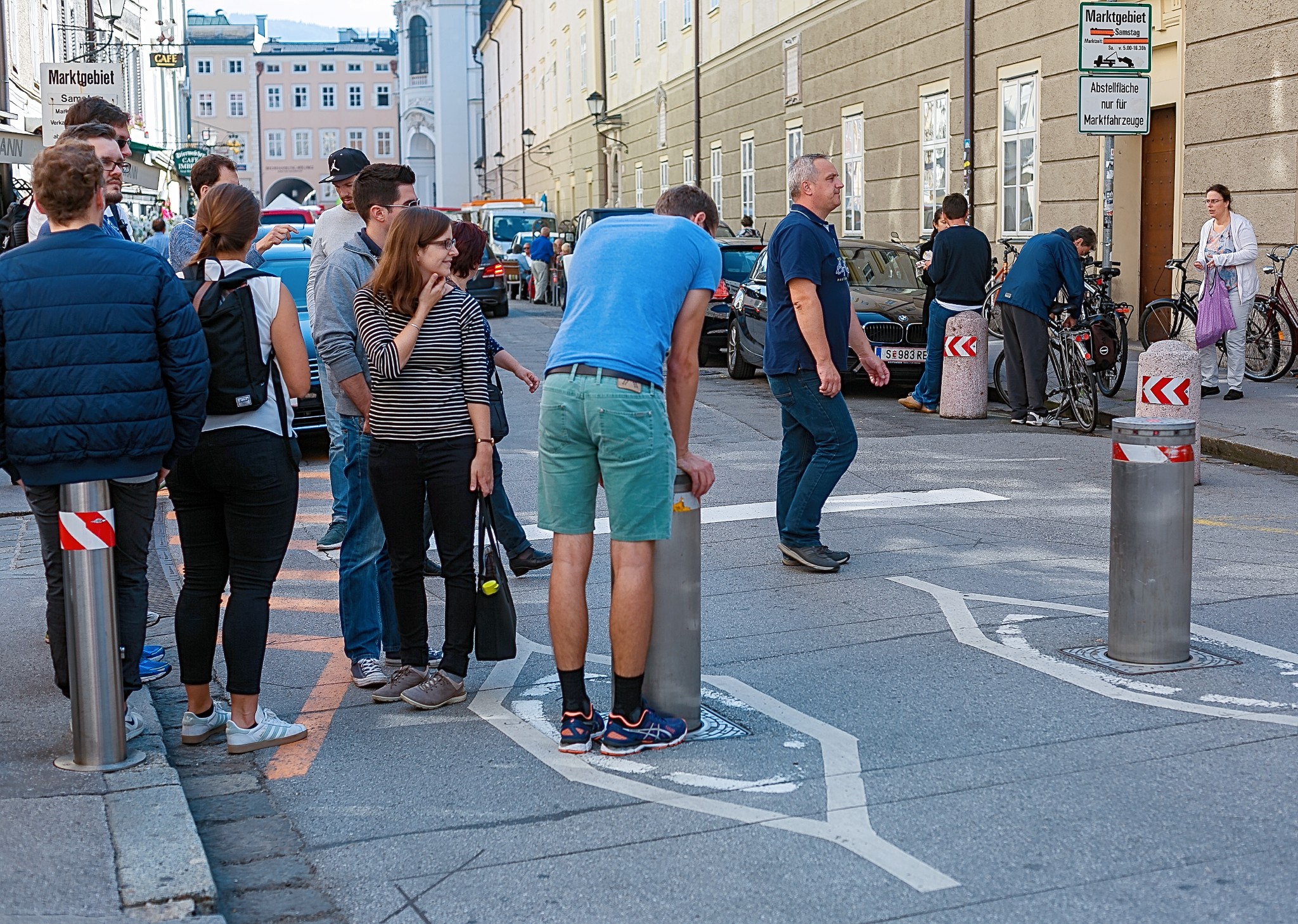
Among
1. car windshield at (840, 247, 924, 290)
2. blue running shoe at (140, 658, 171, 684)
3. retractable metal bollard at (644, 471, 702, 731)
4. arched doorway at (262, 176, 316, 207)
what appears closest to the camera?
retractable metal bollard at (644, 471, 702, 731)

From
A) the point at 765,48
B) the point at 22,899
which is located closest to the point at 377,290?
the point at 22,899

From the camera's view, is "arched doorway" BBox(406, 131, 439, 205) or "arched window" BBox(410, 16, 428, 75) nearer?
"arched window" BBox(410, 16, 428, 75)

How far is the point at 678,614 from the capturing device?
5.08 meters

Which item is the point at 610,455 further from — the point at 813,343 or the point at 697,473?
the point at 813,343

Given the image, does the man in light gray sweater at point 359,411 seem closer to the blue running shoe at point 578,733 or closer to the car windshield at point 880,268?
the blue running shoe at point 578,733

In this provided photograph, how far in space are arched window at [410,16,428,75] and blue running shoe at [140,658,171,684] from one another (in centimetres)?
9655

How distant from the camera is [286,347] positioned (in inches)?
199

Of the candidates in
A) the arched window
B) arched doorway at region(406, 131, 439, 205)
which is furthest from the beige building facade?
arched doorway at region(406, 131, 439, 205)

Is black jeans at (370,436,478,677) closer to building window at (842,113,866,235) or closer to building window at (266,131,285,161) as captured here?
building window at (842,113,866,235)

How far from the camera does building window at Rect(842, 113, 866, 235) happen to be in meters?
26.8

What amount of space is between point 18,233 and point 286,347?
1982 mm

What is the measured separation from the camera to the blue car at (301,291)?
12.0 meters

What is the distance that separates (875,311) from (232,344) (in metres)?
11.3

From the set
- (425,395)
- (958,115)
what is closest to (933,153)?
(958,115)
